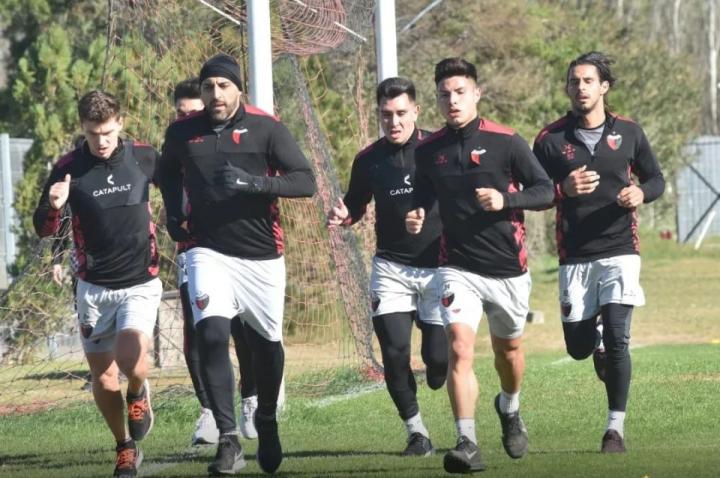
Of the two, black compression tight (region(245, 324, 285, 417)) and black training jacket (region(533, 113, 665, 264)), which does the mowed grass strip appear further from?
black training jacket (region(533, 113, 665, 264))

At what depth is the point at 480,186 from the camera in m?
9.23

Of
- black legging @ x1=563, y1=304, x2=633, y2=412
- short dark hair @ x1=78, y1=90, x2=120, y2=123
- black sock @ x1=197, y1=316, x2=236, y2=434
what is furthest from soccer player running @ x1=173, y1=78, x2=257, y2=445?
black legging @ x1=563, y1=304, x2=633, y2=412

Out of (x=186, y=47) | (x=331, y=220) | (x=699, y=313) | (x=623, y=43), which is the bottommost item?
(x=699, y=313)

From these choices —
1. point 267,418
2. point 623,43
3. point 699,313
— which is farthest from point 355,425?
point 623,43

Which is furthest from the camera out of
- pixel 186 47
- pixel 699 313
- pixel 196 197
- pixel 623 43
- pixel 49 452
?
pixel 623 43

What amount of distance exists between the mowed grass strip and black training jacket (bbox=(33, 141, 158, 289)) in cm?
120

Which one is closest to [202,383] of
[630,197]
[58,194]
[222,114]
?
[58,194]

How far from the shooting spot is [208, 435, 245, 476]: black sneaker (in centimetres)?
871

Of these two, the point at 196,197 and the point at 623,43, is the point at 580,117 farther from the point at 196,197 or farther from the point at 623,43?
Result: the point at 623,43

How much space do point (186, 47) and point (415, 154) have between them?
5531 mm

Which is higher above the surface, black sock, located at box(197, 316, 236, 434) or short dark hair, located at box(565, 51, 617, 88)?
short dark hair, located at box(565, 51, 617, 88)

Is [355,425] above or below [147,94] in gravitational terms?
below

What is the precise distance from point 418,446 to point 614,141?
88.2 inches

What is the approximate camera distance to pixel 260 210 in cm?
905
